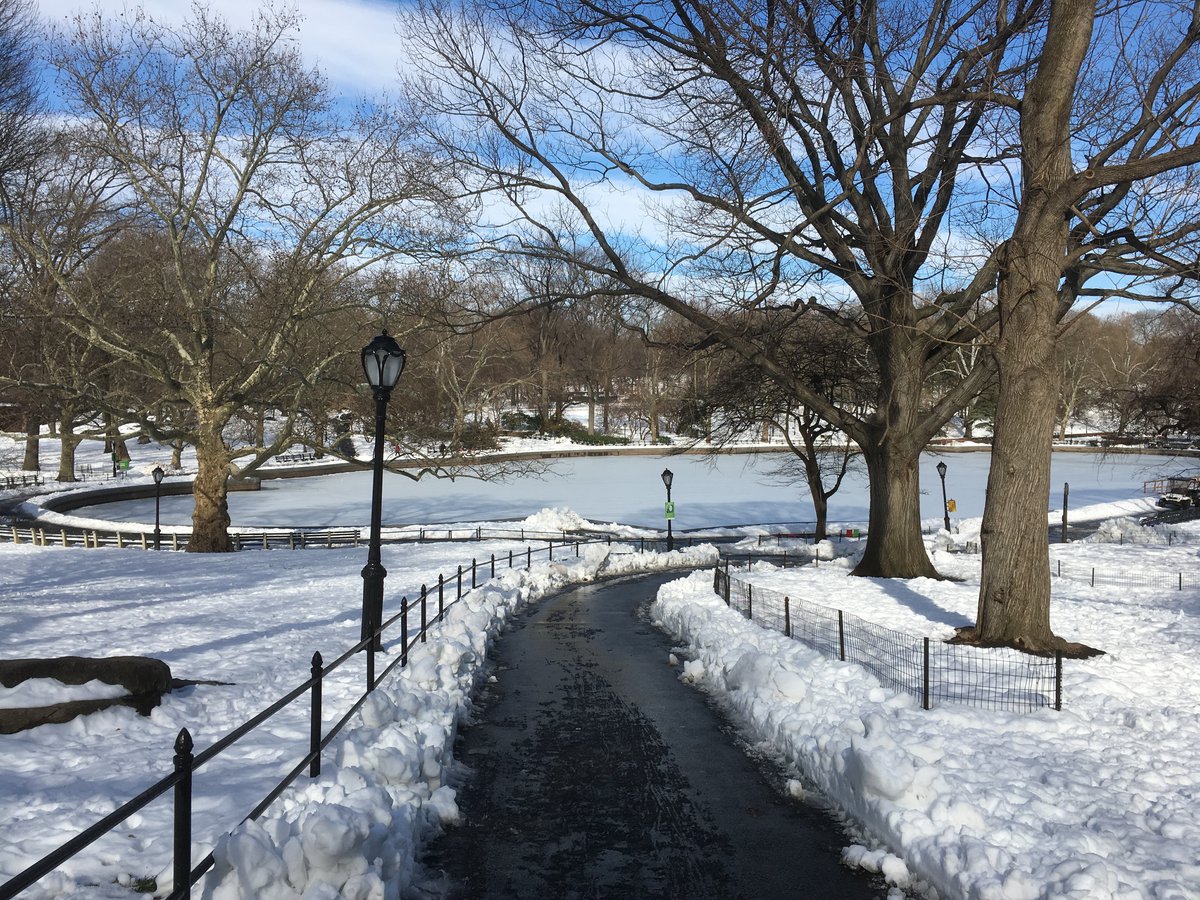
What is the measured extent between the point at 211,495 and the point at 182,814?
26092mm

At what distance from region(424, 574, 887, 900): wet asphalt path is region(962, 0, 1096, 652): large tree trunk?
180 inches

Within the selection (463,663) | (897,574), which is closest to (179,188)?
(463,663)

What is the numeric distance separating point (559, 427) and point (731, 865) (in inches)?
3656

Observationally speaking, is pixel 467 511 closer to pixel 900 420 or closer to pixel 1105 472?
pixel 900 420

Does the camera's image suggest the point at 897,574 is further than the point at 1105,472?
No

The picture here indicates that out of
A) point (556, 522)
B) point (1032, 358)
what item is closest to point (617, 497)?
point (556, 522)

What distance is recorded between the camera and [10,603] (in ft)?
52.0

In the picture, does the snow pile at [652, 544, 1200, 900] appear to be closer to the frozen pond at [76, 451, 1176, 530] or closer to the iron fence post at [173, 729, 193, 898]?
the iron fence post at [173, 729, 193, 898]

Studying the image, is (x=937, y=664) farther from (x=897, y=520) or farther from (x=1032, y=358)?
(x=897, y=520)

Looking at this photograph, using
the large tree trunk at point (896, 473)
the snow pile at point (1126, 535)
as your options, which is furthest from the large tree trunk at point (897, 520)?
the snow pile at point (1126, 535)

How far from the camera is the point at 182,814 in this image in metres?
4.22

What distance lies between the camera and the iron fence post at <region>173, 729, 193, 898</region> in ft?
13.7

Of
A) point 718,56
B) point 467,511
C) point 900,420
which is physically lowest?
point 467,511

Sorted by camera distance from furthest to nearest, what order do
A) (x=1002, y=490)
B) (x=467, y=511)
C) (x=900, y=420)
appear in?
(x=467, y=511) < (x=900, y=420) < (x=1002, y=490)
